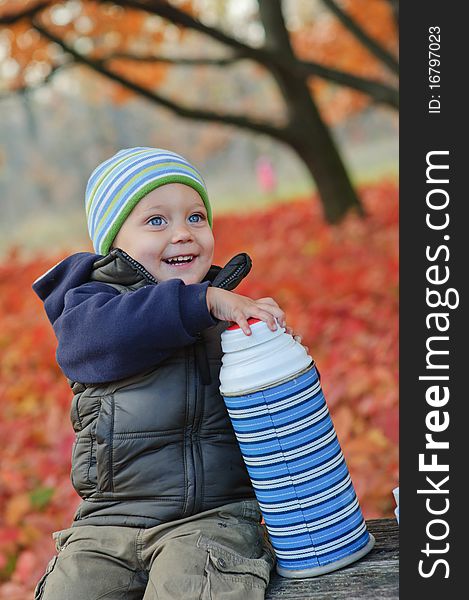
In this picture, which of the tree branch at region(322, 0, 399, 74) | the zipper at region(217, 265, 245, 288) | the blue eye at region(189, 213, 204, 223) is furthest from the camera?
the tree branch at region(322, 0, 399, 74)

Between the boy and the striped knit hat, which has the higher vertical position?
the striped knit hat

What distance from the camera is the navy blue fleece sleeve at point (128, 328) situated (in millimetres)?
2078

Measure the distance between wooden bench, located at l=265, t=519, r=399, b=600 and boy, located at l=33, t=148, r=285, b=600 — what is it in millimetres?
59

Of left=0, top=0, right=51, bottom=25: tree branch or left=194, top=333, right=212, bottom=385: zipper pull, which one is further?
left=0, top=0, right=51, bottom=25: tree branch

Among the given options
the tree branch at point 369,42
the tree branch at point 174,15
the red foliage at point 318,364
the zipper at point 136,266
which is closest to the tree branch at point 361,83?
the tree branch at point 174,15

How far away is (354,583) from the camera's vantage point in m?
2.02

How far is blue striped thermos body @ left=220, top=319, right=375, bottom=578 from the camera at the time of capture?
1996 mm

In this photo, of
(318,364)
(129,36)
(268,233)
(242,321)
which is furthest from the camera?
(268,233)

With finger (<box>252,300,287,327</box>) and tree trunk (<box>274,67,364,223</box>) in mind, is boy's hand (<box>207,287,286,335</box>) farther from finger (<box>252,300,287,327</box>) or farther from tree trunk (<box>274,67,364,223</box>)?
tree trunk (<box>274,67,364,223</box>)

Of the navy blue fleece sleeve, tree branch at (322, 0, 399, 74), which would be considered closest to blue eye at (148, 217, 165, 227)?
the navy blue fleece sleeve

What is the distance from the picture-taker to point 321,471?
6.74 ft

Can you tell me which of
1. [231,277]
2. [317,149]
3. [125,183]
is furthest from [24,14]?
[231,277]

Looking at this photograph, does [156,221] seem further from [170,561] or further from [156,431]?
[170,561]

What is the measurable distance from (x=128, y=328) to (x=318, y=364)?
3.34 metres
